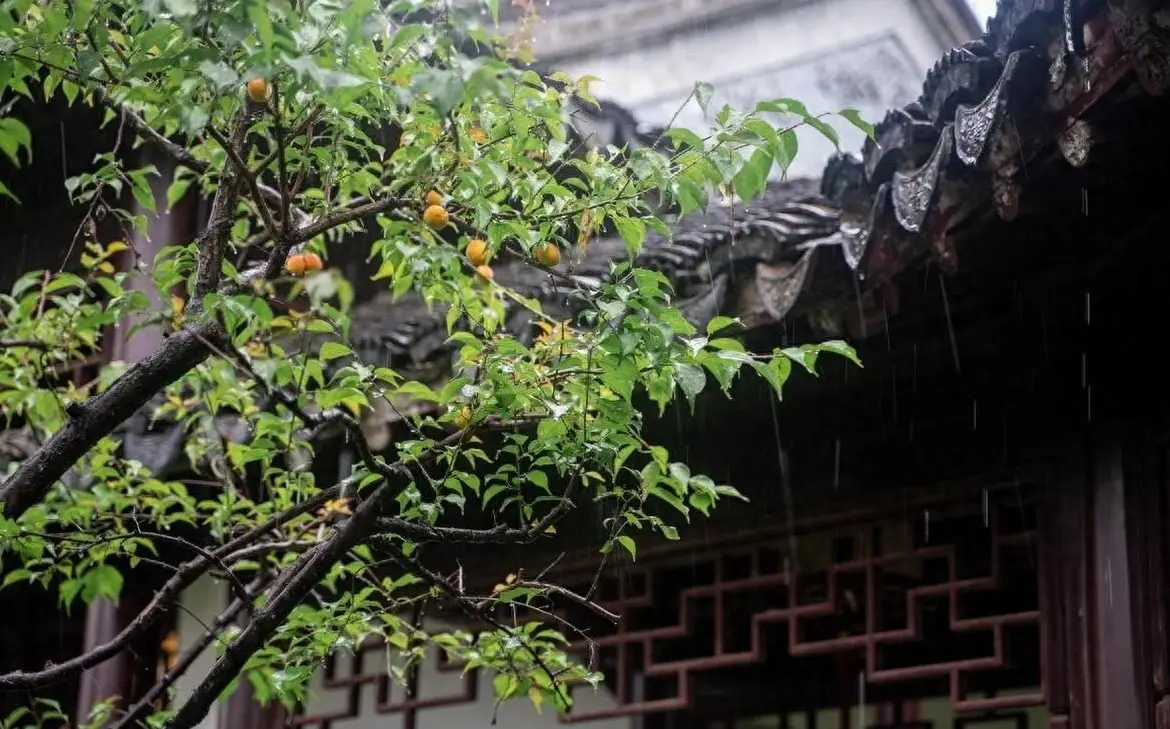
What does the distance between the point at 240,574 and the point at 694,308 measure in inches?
85.3

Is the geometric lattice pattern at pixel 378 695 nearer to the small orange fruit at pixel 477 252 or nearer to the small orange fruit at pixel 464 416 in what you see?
the small orange fruit at pixel 464 416

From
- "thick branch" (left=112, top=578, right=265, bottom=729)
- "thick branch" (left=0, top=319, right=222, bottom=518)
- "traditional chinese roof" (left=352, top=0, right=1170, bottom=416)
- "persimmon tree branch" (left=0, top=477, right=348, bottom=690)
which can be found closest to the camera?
"traditional chinese roof" (left=352, top=0, right=1170, bottom=416)

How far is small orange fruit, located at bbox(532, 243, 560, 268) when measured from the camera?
276 centimetres

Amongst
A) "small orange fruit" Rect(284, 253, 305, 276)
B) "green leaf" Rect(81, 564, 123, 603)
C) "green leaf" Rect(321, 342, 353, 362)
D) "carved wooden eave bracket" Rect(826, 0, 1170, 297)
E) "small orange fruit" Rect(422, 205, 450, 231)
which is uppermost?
"carved wooden eave bracket" Rect(826, 0, 1170, 297)

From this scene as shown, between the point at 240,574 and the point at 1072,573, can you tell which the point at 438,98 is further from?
the point at 240,574

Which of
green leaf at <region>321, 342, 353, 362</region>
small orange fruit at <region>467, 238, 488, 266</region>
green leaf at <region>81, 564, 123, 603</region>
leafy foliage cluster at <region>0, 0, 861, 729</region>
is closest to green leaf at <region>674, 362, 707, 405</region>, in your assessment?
leafy foliage cluster at <region>0, 0, 861, 729</region>

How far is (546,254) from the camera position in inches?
109

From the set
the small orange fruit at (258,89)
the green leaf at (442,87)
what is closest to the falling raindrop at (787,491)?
the small orange fruit at (258,89)

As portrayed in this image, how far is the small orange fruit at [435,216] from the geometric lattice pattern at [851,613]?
49.1 inches

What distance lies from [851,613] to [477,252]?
172 inches

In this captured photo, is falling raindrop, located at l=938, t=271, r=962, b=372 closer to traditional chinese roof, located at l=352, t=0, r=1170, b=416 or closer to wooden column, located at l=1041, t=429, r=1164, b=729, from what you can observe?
traditional chinese roof, located at l=352, t=0, r=1170, b=416

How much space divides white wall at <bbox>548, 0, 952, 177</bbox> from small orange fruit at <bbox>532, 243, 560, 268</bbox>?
22.7 feet

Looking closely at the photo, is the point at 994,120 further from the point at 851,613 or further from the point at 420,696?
the point at 851,613

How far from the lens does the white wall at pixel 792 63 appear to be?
974cm
